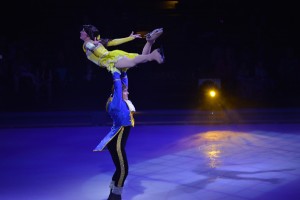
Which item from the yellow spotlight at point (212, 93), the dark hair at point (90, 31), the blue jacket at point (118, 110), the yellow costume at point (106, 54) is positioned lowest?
the blue jacket at point (118, 110)

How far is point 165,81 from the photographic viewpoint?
51.5 ft

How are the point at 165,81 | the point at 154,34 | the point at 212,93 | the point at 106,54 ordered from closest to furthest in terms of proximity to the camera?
the point at 154,34
the point at 106,54
the point at 212,93
the point at 165,81

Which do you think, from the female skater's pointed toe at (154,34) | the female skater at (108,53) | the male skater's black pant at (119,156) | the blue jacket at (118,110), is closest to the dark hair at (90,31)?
the female skater at (108,53)

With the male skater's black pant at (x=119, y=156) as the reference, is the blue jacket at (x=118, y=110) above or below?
above

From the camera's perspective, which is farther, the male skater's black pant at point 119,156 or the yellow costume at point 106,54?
the male skater's black pant at point 119,156

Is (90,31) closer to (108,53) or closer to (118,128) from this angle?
(108,53)

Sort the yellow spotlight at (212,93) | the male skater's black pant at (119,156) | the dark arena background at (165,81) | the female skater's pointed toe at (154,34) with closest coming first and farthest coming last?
1. the female skater's pointed toe at (154,34)
2. the male skater's black pant at (119,156)
3. the dark arena background at (165,81)
4. the yellow spotlight at (212,93)

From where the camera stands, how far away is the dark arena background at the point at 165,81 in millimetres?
8117

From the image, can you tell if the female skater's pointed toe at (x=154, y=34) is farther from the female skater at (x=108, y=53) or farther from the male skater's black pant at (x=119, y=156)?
the male skater's black pant at (x=119, y=156)

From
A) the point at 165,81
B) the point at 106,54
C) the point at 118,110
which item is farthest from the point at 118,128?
the point at 165,81

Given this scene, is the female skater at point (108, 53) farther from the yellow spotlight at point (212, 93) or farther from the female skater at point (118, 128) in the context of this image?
the yellow spotlight at point (212, 93)

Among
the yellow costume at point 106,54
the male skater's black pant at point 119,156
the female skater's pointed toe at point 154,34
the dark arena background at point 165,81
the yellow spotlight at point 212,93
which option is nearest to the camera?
the female skater's pointed toe at point 154,34

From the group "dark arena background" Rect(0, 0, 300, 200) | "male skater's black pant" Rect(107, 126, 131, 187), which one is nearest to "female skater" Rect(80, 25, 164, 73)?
"male skater's black pant" Rect(107, 126, 131, 187)

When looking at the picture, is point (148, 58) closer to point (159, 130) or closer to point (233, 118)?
point (159, 130)
